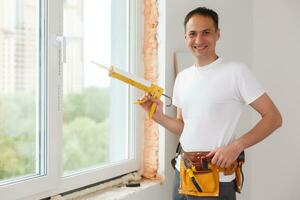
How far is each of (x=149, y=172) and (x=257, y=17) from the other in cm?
171

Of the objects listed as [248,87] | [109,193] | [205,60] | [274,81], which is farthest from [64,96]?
[274,81]

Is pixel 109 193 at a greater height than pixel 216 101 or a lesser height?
lesser

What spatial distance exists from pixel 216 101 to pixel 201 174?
1.14 feet

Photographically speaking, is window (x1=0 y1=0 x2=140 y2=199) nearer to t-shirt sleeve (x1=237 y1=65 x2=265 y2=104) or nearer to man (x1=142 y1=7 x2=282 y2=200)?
man (x1=142 y1=7 x2=282 y2=200)

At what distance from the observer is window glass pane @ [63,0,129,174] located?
6.07 feet

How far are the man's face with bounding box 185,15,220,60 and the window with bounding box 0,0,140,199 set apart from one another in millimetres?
523

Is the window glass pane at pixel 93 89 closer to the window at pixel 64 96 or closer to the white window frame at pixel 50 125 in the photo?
the window at pixel 64 96

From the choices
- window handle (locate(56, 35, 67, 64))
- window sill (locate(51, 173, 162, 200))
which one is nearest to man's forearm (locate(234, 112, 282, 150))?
window sill (locate(51, 173, 162, 200))

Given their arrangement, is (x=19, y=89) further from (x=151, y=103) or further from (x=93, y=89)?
(x=151, y=103)

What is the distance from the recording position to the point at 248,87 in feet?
5.43

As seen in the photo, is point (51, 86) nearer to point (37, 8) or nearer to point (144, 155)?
point (37, 8)

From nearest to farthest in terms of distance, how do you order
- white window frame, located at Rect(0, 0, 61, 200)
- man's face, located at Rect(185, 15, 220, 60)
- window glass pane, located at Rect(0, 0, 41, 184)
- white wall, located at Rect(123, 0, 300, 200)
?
window glass pane, located at Rect(0, 0, 41, 184), white window frame, located at Rect(0, 0, 61, 200), man's face, located at Rect(185, 15, 220, 60), white wall, located at Rect(123, 0, 300, 200)

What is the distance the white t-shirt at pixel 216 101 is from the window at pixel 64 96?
52 cm

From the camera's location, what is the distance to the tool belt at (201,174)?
1680 mm
